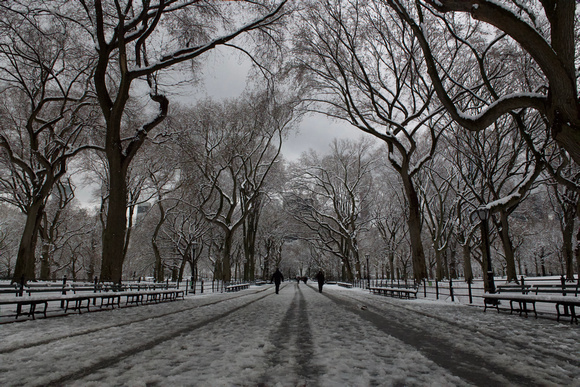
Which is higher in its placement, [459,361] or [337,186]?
[337,186]

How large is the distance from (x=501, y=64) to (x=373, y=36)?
6.79 meters

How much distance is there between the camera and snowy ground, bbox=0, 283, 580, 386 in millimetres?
3246

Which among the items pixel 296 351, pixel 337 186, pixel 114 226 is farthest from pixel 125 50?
pixel 337 186

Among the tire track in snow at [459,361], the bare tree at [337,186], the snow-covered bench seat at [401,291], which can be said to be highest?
the bare tree at [337,186]

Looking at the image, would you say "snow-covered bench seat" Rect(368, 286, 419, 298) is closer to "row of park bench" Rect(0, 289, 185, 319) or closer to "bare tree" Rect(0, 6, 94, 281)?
"row of park bench" Rect(0, 289, 185, 319)

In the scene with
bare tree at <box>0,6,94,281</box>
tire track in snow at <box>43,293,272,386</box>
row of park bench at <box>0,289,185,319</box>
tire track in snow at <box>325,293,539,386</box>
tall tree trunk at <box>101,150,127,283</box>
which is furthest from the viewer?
bare tree at <box>0,6,94,281</box>

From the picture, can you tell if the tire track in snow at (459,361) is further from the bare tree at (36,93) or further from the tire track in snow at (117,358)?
the bare tree at (36,93)

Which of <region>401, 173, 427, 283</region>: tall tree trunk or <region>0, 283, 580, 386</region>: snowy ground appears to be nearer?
<region>0, 283, 580, 386</region>: snowy ground

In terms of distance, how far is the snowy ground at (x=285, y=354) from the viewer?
10.6 ft

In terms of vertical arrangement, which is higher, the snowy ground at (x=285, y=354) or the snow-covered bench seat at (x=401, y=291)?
the snowy ground at (x=285, y=354)

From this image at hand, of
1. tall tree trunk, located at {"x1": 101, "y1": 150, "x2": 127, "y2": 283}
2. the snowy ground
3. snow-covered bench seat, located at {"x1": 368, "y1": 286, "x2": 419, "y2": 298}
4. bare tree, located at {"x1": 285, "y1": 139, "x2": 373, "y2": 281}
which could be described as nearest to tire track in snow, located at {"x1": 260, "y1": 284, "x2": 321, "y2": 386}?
the snowy ground

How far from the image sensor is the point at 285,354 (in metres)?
4.33

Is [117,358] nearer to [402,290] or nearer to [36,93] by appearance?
[402,290]

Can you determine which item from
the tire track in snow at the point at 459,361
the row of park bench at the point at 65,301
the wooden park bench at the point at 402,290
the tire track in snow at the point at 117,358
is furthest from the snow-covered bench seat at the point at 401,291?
the tire track in snow at the point at 117,358
